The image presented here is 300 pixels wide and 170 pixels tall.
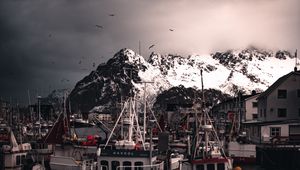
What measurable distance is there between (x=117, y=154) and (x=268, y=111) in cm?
4439

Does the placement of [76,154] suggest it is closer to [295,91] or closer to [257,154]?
[257,154]

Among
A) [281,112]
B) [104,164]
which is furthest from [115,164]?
[281,112]

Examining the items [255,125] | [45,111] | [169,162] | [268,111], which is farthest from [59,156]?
[45,111]

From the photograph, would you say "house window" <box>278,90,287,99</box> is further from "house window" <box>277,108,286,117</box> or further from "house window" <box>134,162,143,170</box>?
"house window" <box>134,162,143,170</box>

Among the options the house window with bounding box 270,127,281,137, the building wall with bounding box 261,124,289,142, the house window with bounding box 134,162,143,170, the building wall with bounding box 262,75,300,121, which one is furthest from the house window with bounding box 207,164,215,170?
the building wall with bounding box 262,75,300,121

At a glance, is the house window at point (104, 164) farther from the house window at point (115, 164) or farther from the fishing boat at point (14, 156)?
the fishing boat at point (14, 156)

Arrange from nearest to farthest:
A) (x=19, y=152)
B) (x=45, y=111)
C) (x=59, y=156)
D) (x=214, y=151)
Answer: (x=214, y=151) < (x=59, y=156) < (x=19, y=152) < (x=45, y=111)

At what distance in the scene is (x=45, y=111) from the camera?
18162 cm

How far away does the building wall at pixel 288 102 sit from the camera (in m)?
73.9

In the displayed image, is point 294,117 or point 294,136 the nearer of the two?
point 294,136

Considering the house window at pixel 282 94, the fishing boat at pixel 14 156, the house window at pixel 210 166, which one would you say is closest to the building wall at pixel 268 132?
the house window at pixel 282 94

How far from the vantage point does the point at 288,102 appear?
7444cm

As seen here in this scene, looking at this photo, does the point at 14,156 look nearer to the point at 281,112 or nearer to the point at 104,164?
the point at 104,164

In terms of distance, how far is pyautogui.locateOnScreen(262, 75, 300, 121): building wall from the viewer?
73.9 metres
